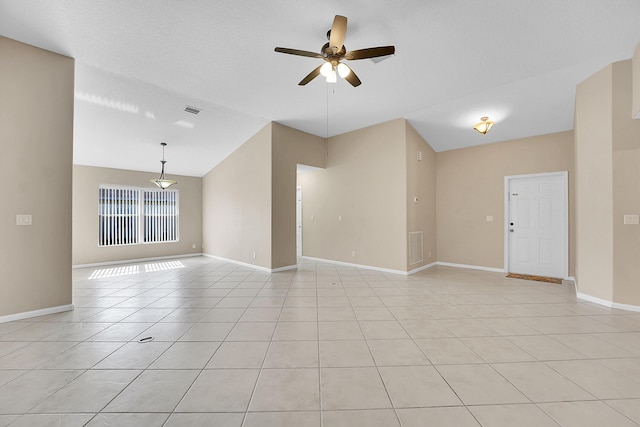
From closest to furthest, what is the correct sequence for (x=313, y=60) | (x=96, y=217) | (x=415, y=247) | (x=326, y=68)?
(x=326, y=68)
(x=313, y=60)
(x=415, y=247)
(x=96, y=217)

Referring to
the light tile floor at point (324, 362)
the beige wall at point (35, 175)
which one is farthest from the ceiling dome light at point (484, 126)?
the beige wall at point (35, 175)

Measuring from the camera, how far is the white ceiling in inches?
99.6

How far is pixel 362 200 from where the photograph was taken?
5855 millimetres

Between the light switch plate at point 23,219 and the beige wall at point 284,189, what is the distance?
3.42 metres

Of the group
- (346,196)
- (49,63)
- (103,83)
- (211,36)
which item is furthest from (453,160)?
(49,63)

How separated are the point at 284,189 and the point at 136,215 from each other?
4.68 meters

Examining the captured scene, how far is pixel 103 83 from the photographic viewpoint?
12.2 feet

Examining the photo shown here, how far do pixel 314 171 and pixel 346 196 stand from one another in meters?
1.30

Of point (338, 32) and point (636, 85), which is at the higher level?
point (338, 32)

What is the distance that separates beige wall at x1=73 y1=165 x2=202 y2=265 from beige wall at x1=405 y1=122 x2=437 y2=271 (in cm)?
644

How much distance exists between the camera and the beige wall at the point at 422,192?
17.3 ft

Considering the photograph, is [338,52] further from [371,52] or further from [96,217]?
[96,217]

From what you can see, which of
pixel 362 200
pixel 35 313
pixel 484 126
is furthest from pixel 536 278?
pixel 35 313

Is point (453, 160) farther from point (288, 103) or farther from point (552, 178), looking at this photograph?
point (288, 103)
